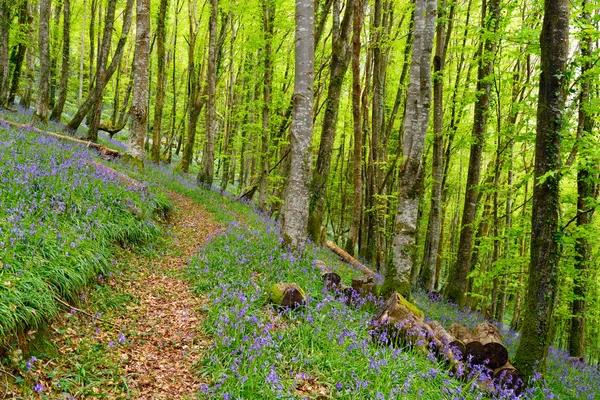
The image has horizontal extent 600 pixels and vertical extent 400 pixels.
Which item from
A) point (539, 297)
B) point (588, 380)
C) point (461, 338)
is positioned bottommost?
point (588, 380)

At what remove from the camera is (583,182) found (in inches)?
376

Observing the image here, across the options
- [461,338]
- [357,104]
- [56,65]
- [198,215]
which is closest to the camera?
[461,338]

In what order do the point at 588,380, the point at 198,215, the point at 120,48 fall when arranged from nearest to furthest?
1. the point at 588,380
2. the point at 198,215
3. the point at 120,48

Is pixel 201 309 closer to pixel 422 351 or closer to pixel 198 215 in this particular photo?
pixel 422 351

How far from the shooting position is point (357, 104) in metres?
13.2

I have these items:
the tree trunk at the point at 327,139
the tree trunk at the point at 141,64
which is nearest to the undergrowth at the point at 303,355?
the tree trunk at the point at 327,139

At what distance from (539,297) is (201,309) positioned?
18.1ft

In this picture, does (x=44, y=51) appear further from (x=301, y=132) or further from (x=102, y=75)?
(x=301, y=132)

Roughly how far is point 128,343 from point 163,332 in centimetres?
57

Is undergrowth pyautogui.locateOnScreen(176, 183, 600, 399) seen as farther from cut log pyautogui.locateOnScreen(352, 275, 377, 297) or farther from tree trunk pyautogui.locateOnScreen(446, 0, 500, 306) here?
tree trunk pyautogui.locateOnScreen(446, 0, 500, 306)

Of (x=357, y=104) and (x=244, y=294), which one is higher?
(x=357, y=104)

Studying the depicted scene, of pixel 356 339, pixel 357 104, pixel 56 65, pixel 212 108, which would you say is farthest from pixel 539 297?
pixel 56 65

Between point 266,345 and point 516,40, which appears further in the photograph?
point 516,40

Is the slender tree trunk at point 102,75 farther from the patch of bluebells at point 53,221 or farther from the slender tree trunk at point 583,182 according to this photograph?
the slender tree trunk at point 583,182
